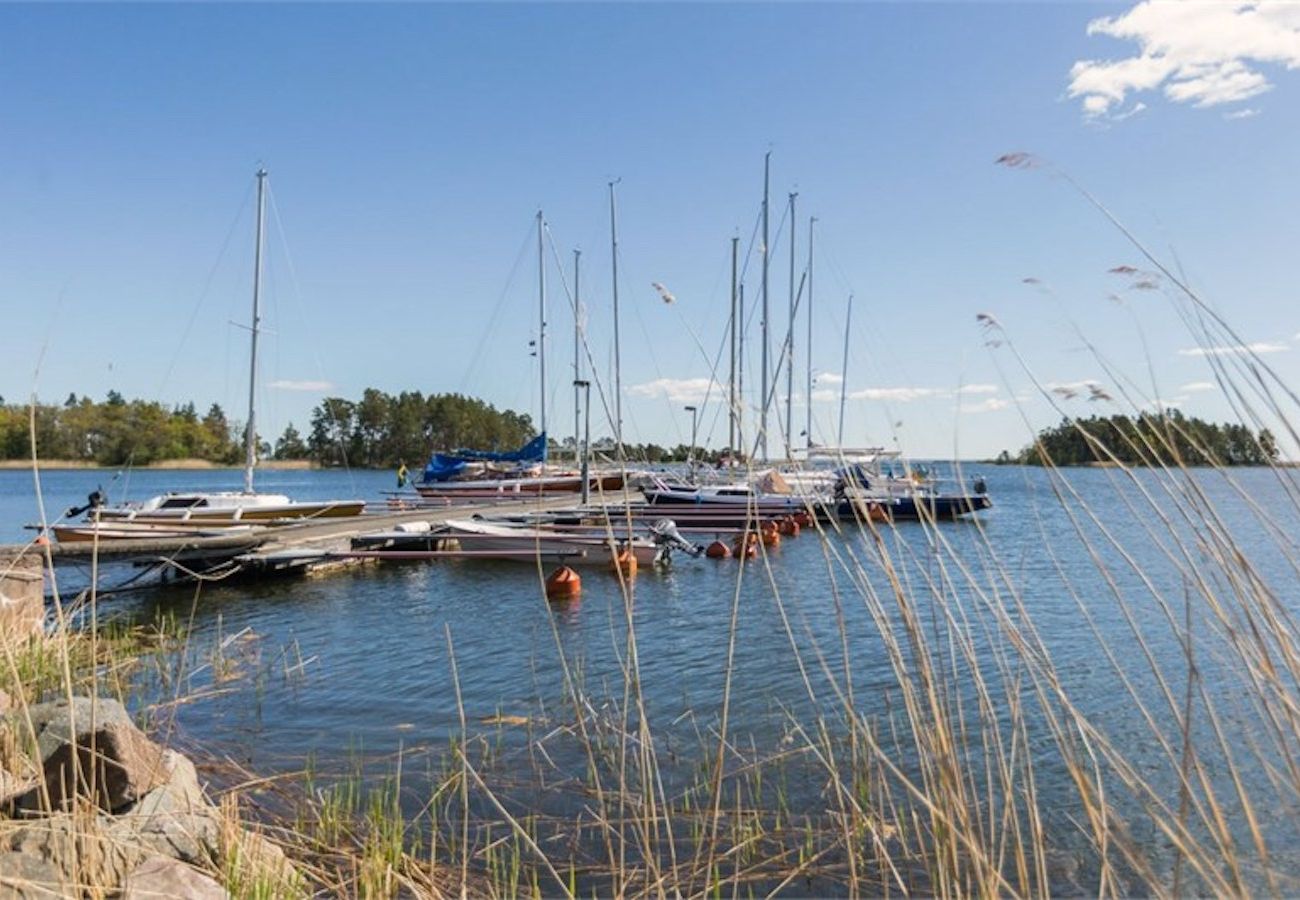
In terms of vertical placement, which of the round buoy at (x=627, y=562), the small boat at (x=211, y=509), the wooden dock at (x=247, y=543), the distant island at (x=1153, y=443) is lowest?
the wooden dock at (x=247, y=543)

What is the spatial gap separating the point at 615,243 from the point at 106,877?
924 inches

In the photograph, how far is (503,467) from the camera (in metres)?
44.3

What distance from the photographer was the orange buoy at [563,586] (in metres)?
16.2

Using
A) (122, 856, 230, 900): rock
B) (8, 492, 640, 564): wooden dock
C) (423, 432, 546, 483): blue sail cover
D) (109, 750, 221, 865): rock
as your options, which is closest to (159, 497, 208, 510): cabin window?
(8, 492, 640, 564): wooden dock

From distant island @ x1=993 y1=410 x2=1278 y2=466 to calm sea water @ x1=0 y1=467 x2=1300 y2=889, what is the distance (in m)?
0.11

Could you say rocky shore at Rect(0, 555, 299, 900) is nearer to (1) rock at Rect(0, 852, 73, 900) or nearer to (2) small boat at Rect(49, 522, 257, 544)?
(1) rock at Rect(0, 852, 73, 900)

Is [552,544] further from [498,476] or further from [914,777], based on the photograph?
[498,476]

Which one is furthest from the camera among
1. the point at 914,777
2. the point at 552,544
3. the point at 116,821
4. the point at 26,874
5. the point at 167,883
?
the point at 552,544

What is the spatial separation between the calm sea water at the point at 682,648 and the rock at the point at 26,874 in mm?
1364

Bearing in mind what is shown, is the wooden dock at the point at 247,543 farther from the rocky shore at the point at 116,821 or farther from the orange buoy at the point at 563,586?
the rocky shore at the point at 116,821

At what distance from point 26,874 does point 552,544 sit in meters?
17.4

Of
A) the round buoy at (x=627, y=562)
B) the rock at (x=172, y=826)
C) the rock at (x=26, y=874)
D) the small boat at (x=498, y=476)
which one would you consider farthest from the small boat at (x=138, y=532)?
the rock at (x=26, y=874)

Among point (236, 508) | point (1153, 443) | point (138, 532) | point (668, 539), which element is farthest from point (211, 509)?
point (1153, 443)

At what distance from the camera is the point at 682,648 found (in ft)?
40.2
